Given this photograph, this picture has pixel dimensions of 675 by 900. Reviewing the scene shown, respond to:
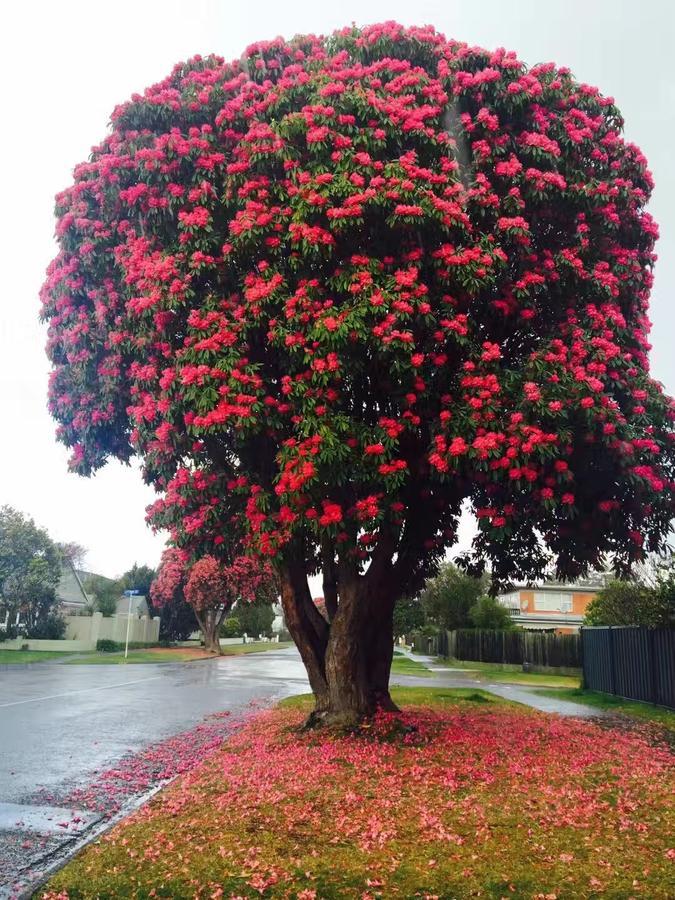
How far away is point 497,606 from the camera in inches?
1716

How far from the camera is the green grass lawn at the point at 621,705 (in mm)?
16019

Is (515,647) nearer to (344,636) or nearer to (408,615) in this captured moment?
(408,615)

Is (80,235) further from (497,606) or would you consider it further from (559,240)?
(497,606)

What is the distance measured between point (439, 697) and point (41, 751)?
11.0 metres

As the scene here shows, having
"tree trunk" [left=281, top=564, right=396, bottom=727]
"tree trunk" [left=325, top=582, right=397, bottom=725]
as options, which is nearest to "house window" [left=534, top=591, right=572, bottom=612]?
"tree trunk" [left=281, top=564, right=396, bottom=727]

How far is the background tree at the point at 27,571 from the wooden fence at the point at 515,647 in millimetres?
24100

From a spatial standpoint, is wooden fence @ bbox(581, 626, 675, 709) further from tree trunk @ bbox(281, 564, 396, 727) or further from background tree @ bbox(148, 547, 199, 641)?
background tree @ bbox(148, 547, 199, 641)

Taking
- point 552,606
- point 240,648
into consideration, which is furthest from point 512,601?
point 240,648

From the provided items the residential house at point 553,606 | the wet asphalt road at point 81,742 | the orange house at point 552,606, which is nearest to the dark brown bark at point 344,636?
the wet asphalt road at point 81,742

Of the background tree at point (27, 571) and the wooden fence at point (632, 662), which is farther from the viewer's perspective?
the background tree at point (27, 571)

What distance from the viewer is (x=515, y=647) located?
127 feet

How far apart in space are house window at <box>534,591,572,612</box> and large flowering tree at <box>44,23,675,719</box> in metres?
57.6

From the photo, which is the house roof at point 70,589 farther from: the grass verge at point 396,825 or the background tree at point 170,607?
the grass verge at point 396,825

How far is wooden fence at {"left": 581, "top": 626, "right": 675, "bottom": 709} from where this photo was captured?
58.4ft
